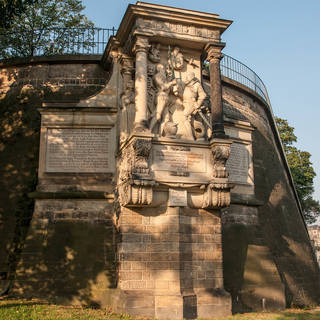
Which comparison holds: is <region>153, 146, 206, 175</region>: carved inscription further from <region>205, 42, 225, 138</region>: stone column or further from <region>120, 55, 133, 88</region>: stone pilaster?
<region>120, 55, 133, 88</region>: stone pilaster

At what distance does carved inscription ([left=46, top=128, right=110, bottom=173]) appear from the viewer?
10883 millimetres

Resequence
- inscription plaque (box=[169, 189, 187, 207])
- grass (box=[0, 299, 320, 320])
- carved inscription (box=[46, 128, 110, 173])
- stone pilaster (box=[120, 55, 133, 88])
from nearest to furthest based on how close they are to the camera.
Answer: grass (box=[0, 299, 320, 320]) → inscription plaque (box=[169, 189, 187, 207]) → stone pilaster (box=[120, 55, 133, 88]) → carved inscription (box=[46, 128, 110, 173])

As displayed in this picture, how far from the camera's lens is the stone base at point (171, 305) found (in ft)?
27.9

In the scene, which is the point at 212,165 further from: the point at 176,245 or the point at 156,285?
the point at 156,285

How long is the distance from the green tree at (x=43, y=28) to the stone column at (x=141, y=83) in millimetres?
5508

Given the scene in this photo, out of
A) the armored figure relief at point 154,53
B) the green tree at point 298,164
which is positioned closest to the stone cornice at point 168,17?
the armored figure relief at point 154,53

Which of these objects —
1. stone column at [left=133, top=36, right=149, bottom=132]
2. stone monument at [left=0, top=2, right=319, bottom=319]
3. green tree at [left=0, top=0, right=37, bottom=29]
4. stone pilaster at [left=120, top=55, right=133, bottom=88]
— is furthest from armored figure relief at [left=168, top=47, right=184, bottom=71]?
green tree at [left=0, top=0, right=37, bottom=29]

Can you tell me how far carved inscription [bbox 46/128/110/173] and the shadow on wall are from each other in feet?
13.6

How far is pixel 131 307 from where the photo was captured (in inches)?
336

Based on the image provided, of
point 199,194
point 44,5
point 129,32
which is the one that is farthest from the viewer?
point 44,5

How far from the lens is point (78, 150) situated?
11016 mm

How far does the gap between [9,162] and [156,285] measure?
5615 millimetres

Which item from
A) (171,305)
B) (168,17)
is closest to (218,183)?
(171,305)

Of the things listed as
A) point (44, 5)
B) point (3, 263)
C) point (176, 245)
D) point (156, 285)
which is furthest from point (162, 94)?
point (44, 5)
